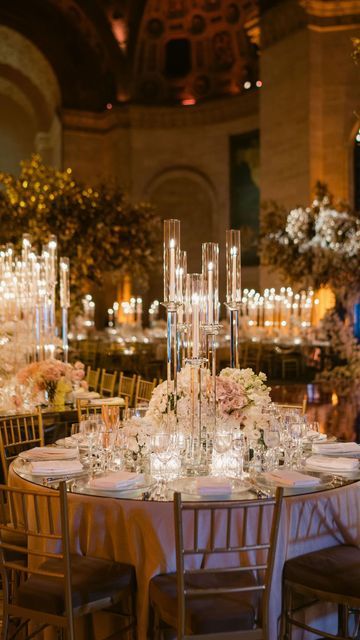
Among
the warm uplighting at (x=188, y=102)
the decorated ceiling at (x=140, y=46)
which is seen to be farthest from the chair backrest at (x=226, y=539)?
the warm uplighting at (x=188, y=102)

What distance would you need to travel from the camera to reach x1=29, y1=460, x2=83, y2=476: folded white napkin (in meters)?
4.63

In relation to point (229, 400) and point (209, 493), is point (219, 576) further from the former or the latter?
point (229, 400)

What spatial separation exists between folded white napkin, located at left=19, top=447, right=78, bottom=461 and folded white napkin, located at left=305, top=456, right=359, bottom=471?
53.7 inches

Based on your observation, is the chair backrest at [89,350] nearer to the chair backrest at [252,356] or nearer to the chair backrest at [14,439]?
the chair backrest at [252,356]

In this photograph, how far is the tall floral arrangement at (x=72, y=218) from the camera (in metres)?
14.9

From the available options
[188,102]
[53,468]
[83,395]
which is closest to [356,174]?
[188,102]

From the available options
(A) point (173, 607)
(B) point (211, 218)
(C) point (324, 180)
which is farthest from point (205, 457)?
(B) point (211, 218)

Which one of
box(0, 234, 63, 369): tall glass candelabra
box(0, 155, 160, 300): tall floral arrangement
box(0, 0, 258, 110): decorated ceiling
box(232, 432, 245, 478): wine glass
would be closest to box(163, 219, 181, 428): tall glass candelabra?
box(232, 432, 245, 478): wine glass

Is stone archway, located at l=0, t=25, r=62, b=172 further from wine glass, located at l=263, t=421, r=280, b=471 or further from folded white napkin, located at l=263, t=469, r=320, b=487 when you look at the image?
folded white napkin, located at l=263, t=469, r=320, b=487

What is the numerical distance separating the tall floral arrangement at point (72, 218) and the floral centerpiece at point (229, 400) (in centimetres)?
980

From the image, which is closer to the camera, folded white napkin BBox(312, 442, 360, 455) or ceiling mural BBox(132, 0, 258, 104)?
folded white napkin BBox(312, 442, 360, 455)

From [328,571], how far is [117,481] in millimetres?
1098

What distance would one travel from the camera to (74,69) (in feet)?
84.3

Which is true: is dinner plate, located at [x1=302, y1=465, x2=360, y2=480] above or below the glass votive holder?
below
